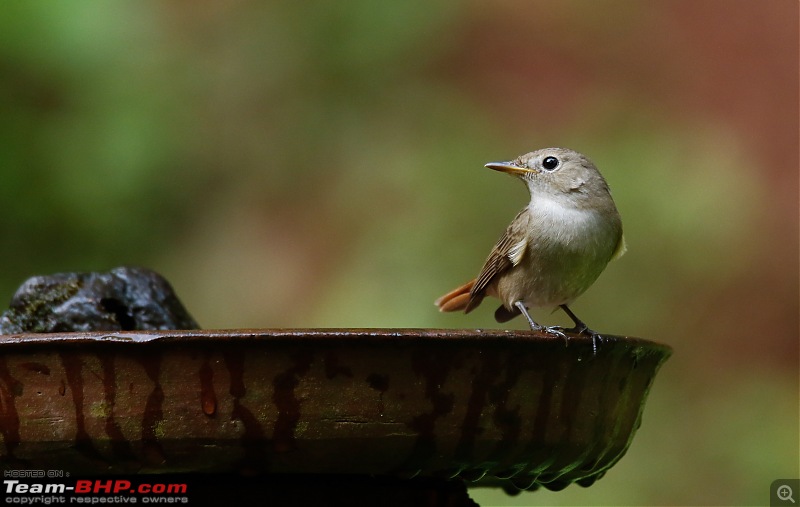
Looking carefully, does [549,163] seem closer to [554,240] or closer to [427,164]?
[554,240]

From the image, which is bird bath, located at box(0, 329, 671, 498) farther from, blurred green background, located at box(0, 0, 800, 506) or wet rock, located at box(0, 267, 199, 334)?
blurred green background, located at box(0, 0, 800, 506)

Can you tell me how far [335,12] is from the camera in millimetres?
6586

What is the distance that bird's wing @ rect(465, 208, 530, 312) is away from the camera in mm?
3596

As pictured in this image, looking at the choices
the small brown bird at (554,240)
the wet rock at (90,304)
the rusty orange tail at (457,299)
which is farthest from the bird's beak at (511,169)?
the wet rock at (90,304)

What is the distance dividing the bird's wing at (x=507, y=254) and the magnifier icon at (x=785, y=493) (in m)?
1.49

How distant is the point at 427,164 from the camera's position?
254 inches

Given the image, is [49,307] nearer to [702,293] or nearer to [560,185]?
[560,185]

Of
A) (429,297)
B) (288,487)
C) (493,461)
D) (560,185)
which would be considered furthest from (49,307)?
(429,297)

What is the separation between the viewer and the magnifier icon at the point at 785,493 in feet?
13.8

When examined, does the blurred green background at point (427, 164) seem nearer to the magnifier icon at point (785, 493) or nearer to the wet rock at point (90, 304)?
the magnifier icon at point (785, 493)

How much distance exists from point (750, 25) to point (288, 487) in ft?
19.4

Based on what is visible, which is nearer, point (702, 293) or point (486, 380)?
point (486, 380)

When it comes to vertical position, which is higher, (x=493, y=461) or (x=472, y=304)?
(x=472, y=304)

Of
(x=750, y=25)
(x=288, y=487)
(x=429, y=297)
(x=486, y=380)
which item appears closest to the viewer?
(x=486, y=380)
